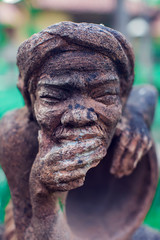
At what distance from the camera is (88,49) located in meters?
0.84

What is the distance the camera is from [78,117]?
808mm

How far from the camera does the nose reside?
808 millimetres

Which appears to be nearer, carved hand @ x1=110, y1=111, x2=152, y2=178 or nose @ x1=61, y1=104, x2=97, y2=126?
nose @ x1=61, y1=104, x2=97, y2=126

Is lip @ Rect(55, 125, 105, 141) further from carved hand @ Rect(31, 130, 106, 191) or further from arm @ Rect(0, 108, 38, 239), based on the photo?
arm @ Rect(0, 108, 38, 239)

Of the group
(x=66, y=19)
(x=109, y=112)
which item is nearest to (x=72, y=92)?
(x=109, y=112)

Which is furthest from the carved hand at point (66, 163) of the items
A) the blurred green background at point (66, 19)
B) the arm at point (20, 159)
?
the blurred green background at point (66, 19)

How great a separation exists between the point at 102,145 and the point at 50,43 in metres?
0.37

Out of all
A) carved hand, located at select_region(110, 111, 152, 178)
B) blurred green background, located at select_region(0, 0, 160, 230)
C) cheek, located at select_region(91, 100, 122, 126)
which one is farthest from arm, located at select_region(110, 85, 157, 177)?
blurred green background, located at select_region(0, 0, 160, 230)

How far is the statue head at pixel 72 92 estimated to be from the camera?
2.61ft

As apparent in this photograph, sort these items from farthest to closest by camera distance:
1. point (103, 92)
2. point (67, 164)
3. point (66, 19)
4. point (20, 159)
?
point (66, 19) < point (20, 159) < point (103, 92) < point (67, 164)

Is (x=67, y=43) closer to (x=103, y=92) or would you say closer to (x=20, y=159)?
(x=103, y=92)

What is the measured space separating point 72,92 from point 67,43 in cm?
15

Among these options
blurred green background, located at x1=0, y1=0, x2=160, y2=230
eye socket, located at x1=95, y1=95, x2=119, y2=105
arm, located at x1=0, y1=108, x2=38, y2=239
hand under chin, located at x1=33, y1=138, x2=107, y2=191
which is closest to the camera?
hand under chin, located at x1=33, y1=138, x2=107, y2=191

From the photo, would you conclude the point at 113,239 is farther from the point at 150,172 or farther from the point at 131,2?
the point at 131,2
